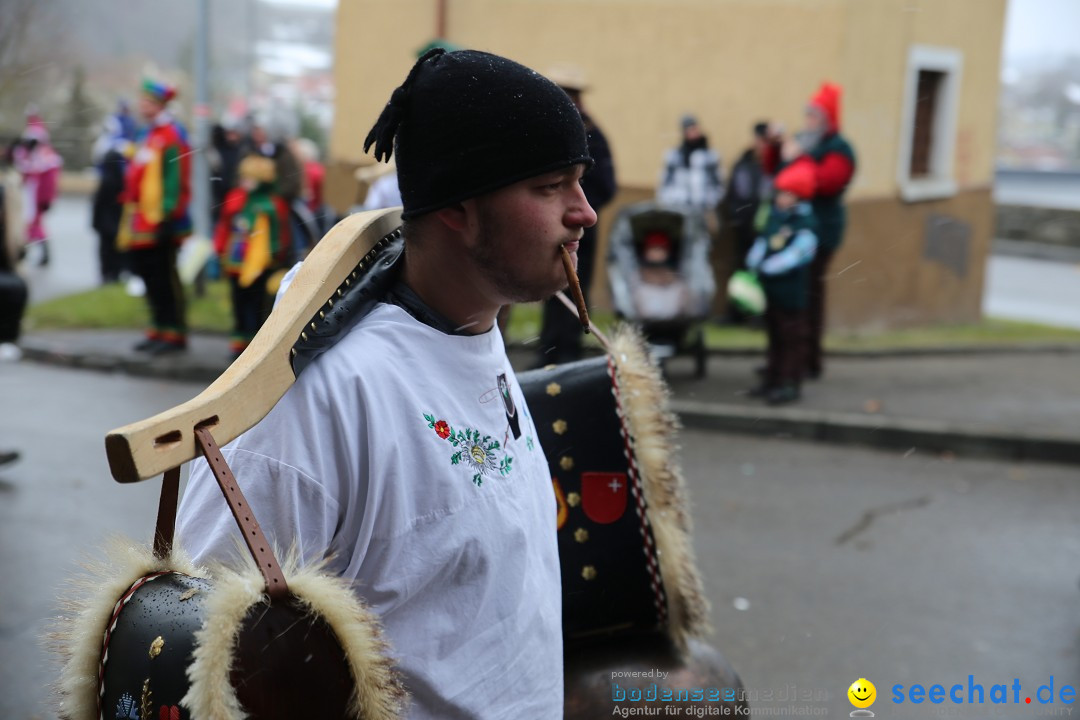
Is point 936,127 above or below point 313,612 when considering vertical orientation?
above

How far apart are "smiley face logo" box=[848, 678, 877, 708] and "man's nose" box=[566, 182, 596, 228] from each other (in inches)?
120

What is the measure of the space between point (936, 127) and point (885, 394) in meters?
5.07

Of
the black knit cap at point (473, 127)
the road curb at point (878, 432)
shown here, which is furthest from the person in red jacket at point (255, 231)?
the black knit cap at point (473, 127)

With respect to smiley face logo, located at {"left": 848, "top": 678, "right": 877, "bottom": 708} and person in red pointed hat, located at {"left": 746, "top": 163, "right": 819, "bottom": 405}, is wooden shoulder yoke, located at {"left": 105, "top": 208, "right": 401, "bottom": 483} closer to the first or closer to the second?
smiley face logo, located at {"left": 848, "top": 678, "right": 877, "bottom": 708}

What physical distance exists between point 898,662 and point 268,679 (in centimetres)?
367

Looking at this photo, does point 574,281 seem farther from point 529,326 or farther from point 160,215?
point 529,326

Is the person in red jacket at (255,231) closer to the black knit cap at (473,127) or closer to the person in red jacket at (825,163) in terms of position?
the person in red jacket at (825,163)

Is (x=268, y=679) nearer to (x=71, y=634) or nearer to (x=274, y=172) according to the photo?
(x=71, y=634)

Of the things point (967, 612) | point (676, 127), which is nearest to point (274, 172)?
point (676, 127)

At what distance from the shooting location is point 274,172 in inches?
348

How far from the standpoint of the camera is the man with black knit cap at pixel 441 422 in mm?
1583

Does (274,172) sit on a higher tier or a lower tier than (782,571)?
higher

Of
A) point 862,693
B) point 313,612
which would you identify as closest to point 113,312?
point 862,693

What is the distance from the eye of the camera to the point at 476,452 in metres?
1.74
